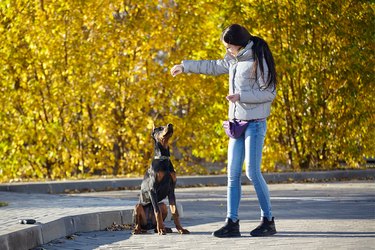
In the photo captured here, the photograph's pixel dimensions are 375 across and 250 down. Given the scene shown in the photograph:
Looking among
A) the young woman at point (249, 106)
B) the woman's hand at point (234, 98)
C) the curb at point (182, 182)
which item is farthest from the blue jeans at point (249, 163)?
the curb at point (182, 182)

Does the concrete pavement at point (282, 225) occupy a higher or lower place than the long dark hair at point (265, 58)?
lower

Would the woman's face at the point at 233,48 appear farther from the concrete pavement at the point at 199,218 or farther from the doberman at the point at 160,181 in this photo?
the concrete pavement at the point at 199,218

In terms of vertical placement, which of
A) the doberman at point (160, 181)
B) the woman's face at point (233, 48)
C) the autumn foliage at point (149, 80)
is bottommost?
the doberman at point (160, 181)

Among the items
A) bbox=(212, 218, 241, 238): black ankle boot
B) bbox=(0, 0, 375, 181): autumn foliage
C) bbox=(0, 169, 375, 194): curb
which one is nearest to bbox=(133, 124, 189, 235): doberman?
bbox=(212, 218, 241, 238): black ankle boot

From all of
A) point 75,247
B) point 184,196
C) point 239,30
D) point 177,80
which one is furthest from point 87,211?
point 177,80

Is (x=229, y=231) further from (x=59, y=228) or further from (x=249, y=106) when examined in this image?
(x=59, y=228)

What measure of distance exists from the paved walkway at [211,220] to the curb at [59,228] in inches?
0.4

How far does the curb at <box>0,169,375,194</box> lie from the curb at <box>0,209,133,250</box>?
7420 millimetres

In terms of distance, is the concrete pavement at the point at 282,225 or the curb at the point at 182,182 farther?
the curb at the point at 182,182

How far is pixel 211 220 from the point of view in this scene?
44.3 ft

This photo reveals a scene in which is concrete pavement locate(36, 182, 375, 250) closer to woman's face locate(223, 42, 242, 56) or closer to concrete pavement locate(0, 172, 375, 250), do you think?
concrete pavement locate(0, 172, 375, 250)

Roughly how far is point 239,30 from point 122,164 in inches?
531

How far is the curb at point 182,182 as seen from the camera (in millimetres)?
20688

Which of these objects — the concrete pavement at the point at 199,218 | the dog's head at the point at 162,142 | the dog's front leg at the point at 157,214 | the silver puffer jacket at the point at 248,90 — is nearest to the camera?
the concrete pavement at the point at 199,218
